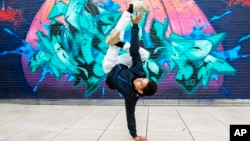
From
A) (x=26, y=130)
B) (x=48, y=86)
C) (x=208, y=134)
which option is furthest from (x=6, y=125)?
(x=208, y=134)

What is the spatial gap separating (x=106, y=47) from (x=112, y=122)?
363 cm

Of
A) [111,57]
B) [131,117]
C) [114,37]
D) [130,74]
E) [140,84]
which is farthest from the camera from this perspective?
[131,117]

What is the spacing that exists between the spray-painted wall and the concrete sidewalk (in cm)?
78

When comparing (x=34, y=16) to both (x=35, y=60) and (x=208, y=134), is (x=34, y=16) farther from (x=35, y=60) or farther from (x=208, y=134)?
(x=208, y=134)

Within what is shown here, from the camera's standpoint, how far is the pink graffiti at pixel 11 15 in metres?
10.7

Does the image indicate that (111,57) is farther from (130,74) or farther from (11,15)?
(11,15)

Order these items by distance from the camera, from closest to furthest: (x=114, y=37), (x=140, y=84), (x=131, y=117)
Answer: (x=140, y=84) < (x=114, y=37) < (x=131, y=117)

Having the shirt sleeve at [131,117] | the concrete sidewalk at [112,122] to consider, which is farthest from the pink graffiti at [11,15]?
the shirt sleeve at [131,117]

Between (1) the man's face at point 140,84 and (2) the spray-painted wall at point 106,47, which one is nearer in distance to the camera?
(1) the man's face at point 140,84

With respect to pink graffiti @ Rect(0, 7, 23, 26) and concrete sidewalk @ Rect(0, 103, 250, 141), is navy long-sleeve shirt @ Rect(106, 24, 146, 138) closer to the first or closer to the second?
concrete sidewalk @ Rect(0, 103, 250, 141)

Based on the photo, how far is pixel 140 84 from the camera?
15.4ft

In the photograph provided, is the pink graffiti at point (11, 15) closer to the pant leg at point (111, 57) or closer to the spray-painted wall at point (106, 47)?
the spray-painted wall at point (106, 47)

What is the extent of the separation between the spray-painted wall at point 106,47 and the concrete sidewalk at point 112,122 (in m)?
0.78

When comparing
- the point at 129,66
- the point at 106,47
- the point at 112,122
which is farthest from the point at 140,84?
the point at 106,47
